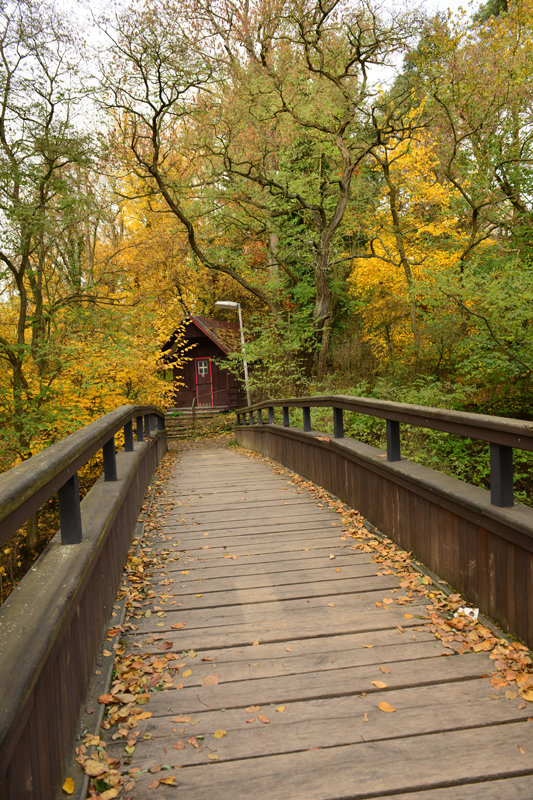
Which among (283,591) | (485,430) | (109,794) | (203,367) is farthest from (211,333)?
(109,794)

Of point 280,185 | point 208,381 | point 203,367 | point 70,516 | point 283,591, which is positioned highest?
point 280,185

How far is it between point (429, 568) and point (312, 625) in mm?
1041

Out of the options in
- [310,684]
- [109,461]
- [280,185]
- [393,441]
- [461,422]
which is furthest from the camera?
[280,185]

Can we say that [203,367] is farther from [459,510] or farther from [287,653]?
[287,653]

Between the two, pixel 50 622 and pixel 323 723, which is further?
pixel 323 723

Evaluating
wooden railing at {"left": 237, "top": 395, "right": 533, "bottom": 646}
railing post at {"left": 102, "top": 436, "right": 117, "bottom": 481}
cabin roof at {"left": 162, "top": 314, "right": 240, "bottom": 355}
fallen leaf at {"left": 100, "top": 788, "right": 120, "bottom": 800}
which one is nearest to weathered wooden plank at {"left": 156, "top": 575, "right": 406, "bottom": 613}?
wooden railing at {"left": 237, "top": 395, "right": 533, "bottom": 646}

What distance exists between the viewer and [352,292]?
23891 millimetres

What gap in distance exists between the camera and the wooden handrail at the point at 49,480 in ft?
5.75

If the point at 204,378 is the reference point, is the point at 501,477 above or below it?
below

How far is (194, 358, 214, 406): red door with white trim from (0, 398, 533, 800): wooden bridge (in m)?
27.3

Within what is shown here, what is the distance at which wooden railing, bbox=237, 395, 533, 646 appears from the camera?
2775 millimetres

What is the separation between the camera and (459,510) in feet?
10.9

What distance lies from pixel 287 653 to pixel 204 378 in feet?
96.6

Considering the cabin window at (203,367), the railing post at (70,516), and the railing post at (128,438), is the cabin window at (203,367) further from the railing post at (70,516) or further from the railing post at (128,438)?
the railing post at (70,516)
